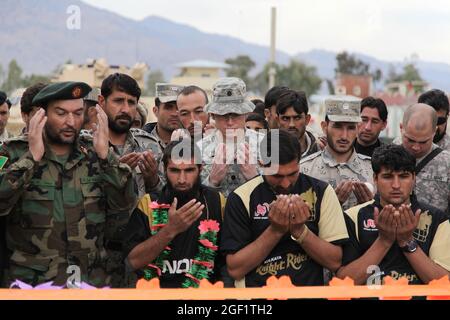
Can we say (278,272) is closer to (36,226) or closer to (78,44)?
(36,226)

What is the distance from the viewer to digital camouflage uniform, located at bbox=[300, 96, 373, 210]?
5156mm

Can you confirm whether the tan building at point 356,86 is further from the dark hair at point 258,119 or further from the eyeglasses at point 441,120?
the eyeglasses at point 441,120

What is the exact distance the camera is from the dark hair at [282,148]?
4.11 metres

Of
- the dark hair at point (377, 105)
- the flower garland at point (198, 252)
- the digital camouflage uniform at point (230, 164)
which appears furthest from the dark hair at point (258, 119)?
the flower garland at point (198, 252)

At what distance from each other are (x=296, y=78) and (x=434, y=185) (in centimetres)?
4785

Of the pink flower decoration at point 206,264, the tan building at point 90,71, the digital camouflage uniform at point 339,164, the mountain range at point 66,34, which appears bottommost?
the pink flower decoration at point 206,264

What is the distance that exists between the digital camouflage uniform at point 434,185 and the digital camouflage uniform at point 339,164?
33 cm

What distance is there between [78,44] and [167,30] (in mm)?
1211

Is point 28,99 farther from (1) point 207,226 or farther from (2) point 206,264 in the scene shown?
(2) point 206,264

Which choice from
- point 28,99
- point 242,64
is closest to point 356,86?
point 242,64

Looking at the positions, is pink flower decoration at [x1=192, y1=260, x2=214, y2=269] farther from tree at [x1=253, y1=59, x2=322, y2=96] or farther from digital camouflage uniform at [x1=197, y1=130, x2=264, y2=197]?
tree at [x1=253, y1=59, x2=322, y2=96]

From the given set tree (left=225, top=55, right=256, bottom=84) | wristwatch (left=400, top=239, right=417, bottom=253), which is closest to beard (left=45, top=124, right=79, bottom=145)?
wristwatch (left=400, top=239, right=417, bottom=253)

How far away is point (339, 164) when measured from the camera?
520cm

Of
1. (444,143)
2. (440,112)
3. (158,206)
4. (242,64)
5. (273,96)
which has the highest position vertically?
(242,64)
